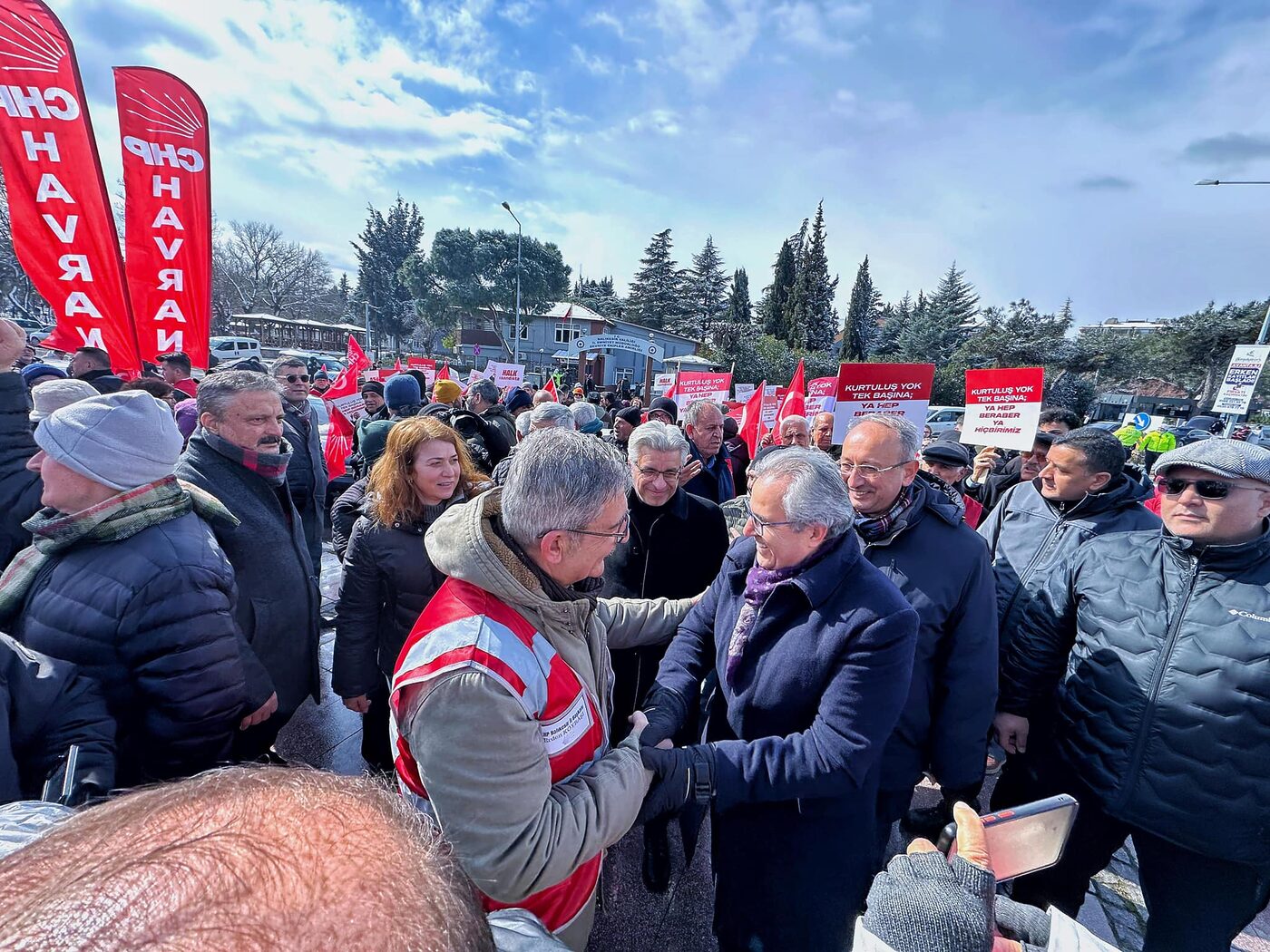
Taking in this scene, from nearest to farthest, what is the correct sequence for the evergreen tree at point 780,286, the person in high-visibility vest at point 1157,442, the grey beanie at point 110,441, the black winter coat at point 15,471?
the grey beanie at point 110,441 → the black winter coat at point 15,471 → the person in high-visibility vest at point 1157,442 → the evergreen tree at point 780,286

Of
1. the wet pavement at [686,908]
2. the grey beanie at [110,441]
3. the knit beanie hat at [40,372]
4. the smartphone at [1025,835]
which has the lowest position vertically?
the wet pavement at [686,908]

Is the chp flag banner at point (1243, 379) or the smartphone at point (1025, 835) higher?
the chp flag banner at point (1243, 379)

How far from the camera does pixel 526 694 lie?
1228mm

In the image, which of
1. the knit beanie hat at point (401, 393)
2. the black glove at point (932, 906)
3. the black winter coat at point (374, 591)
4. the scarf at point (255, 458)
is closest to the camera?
the black glove at point (932, 906)

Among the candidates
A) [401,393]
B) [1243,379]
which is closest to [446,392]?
[401,393]

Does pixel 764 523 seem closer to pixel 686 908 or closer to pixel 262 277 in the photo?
pixel 686 908

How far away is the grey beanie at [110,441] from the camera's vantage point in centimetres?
164

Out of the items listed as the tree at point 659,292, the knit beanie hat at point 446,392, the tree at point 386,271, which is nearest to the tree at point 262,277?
the tree at point 386,271

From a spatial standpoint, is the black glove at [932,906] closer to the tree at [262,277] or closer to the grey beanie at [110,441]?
the grey beanie at [110,441]

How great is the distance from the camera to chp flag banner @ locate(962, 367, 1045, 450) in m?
4.75

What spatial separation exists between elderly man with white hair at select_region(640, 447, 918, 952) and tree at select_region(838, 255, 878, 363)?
1852 inches

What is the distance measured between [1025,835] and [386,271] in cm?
6120

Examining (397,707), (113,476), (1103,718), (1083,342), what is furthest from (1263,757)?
(1083,342)

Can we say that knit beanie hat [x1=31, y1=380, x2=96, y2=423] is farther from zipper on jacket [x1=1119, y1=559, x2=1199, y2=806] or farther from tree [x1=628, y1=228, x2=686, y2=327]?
tree [x1=628, y1=228, x2=686, y2=327]
